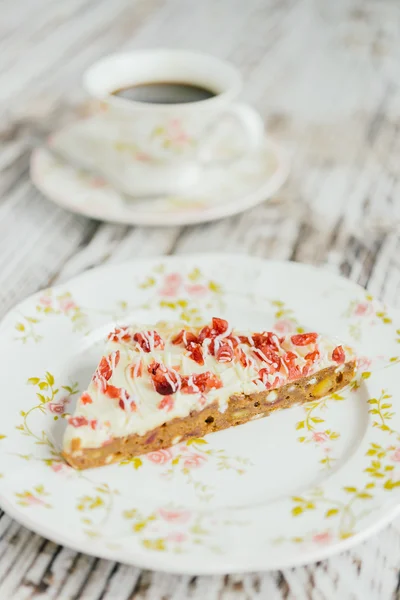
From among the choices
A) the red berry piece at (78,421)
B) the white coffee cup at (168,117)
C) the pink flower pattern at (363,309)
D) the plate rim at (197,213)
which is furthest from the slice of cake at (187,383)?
the white coffee cup at (168,117)

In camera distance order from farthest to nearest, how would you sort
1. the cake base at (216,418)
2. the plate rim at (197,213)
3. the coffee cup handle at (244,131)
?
the coffee cup handle at (244,131)
the plate rim at (197,213)
the cake base at (216,418)

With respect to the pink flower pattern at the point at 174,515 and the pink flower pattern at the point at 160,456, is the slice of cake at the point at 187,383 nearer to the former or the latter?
the pink flower pattern at the point at 160,456

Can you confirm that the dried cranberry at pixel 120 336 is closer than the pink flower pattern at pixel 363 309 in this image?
Yes

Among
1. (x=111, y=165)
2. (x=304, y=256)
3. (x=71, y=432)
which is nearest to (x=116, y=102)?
(x=111, y=165)

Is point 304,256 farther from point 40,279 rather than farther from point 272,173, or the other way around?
point 40,279

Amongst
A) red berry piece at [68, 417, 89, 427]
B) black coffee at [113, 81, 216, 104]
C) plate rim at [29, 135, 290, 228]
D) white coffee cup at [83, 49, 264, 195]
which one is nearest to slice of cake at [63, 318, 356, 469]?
red berry piece at [68, 417, 89, 427]

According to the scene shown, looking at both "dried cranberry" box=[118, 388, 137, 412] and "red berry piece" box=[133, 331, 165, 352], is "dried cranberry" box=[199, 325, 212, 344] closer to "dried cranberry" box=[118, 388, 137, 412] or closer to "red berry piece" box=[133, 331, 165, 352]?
"red berry piece" box=[133, 331, 165, 352]

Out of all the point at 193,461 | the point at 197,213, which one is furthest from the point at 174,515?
the point at 197,213
